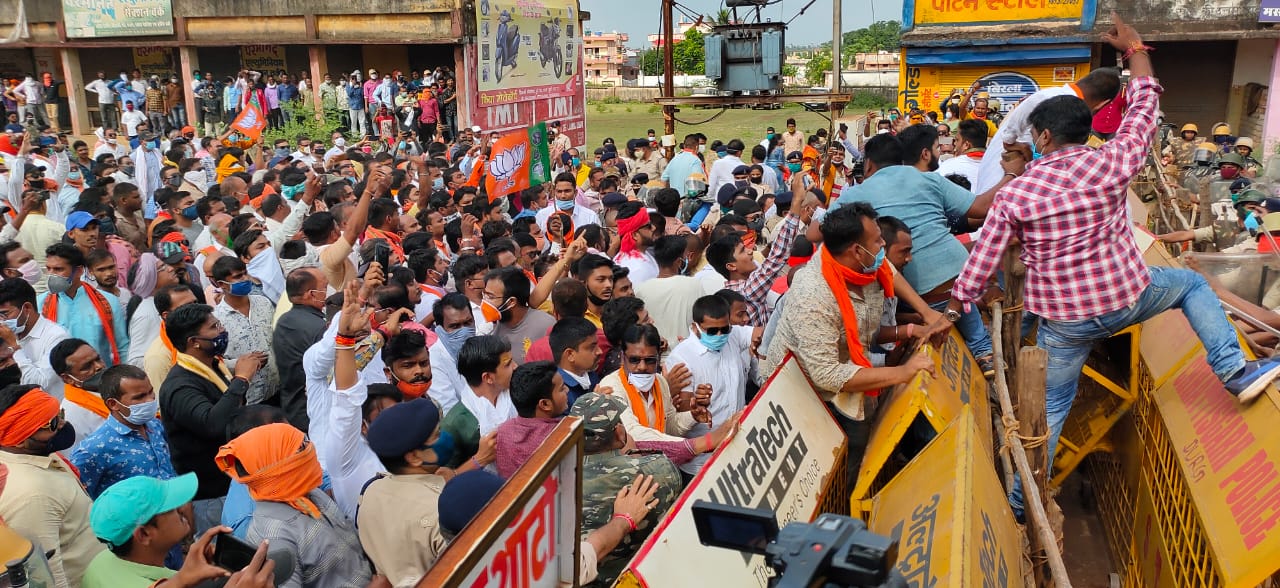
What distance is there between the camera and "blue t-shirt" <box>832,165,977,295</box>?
466cm

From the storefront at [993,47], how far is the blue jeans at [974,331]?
52.4 ft

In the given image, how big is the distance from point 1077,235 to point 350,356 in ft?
10.2

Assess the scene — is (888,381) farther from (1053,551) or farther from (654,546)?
(654,546)

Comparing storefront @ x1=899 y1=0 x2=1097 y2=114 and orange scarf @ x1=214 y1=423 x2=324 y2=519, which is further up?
storefront @ x1=899 y1=0 x2=1097 y2=114

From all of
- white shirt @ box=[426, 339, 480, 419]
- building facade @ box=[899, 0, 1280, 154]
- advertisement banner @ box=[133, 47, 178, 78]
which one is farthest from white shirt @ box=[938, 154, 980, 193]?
advertisement banner @ box=[133, 47, 178, 78]

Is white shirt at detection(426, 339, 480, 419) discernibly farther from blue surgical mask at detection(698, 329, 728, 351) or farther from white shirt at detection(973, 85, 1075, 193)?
white shirt at detection(973, 85, 1075, 193)

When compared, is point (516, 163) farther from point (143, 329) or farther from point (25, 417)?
point (25, 417)

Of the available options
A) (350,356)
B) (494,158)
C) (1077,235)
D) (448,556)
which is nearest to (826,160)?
(494,158)

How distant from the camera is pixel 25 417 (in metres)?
3.51

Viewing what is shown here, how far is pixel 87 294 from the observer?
5.72 metres

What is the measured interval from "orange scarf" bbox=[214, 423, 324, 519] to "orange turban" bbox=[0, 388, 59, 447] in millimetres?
844

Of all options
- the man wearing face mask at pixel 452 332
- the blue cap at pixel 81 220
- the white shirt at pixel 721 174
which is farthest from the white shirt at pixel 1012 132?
the white shirt at pixel 721 174

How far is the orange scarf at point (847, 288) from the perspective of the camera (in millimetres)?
3980

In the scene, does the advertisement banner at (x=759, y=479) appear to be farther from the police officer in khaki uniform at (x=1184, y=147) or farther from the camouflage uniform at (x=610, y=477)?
the police officer in khaki uniform at (x=1184, y=147)
